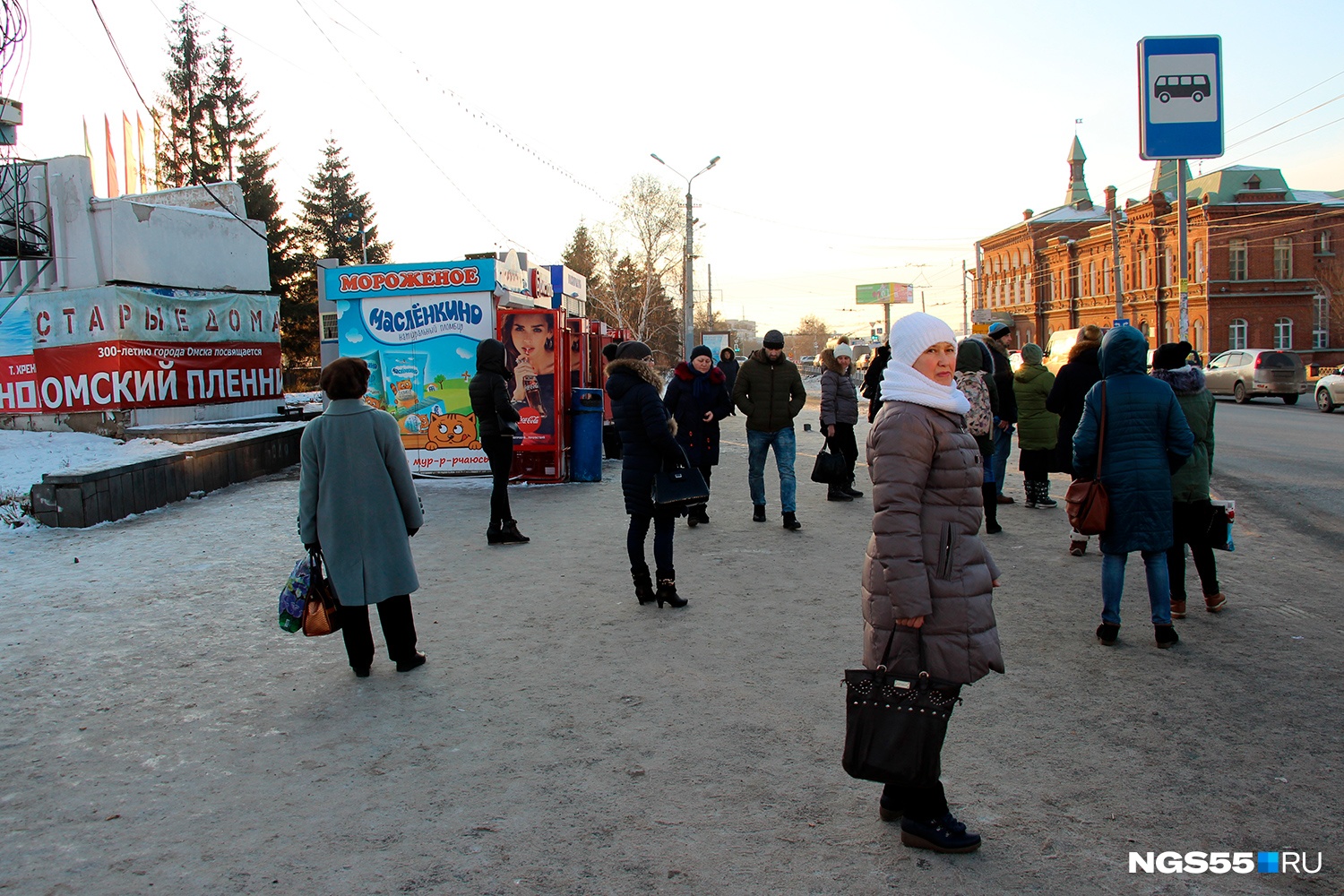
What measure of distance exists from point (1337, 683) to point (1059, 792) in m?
2.04

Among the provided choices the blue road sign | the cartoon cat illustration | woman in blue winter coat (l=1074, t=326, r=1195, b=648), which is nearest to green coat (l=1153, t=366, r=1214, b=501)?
woman in blue winter coat (l=1074, t=326, r=1195, b=648)

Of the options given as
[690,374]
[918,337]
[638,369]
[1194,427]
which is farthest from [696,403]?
[918,337]

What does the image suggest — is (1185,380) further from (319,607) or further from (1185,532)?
(319,607)

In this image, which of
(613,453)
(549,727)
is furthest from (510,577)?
(613,453)

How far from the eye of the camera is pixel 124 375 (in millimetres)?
17969

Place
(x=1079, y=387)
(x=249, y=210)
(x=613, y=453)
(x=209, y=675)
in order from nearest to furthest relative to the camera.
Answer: (x=209, y=675) → (x=1079, y=387) → (x=613, y=453) → (x=249, y=210)

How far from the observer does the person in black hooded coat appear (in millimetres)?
8336

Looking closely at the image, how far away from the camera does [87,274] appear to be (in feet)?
59.2

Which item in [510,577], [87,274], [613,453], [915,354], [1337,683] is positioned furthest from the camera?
[87,274]

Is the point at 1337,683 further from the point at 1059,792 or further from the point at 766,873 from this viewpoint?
the point at 766,873

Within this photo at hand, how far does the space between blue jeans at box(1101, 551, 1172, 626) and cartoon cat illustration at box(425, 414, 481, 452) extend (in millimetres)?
8678

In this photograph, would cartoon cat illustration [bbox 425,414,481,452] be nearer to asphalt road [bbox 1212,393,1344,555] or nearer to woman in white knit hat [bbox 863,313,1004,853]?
asphalt road [bbox 1212,393,1344,555]

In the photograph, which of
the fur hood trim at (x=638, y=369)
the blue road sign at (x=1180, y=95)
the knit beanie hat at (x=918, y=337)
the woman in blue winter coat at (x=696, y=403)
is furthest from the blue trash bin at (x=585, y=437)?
the knit beanie hat at (x=918, y=337)

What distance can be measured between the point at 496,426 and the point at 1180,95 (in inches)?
328
